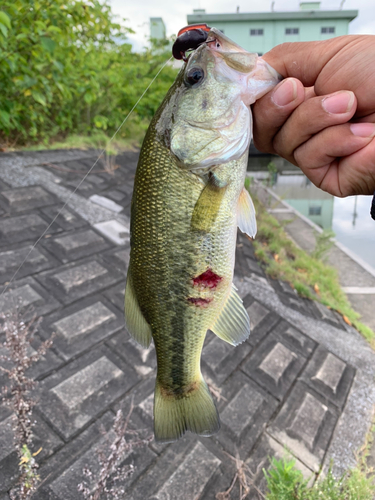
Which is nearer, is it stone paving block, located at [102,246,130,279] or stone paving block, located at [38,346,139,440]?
stone paving block, located at [38,346,139,440]

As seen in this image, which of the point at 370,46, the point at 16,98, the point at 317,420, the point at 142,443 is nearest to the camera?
the point at 370,46

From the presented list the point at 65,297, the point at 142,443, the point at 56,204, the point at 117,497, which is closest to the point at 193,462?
the point at 142,443

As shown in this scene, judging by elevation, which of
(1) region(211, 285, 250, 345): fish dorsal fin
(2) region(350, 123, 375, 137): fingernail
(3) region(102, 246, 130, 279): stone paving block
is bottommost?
(3) region(102, 246, 130, 279): stone paving block

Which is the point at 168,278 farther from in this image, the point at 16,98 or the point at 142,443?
the point at 16,98

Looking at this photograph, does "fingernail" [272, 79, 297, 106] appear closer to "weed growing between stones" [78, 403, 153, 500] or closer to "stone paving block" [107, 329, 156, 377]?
"weed growing between stones" [78, 403, 153, 500]

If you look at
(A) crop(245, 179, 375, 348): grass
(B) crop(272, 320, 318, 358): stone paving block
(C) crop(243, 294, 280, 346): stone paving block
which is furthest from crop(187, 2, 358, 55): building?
(B) crop(272, 320, 318, 358): stone paving block

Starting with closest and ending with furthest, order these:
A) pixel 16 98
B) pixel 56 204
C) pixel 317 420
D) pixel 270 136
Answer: pixel 270 136
pixel 317 420
pixel 56 204
pixel 16 98
